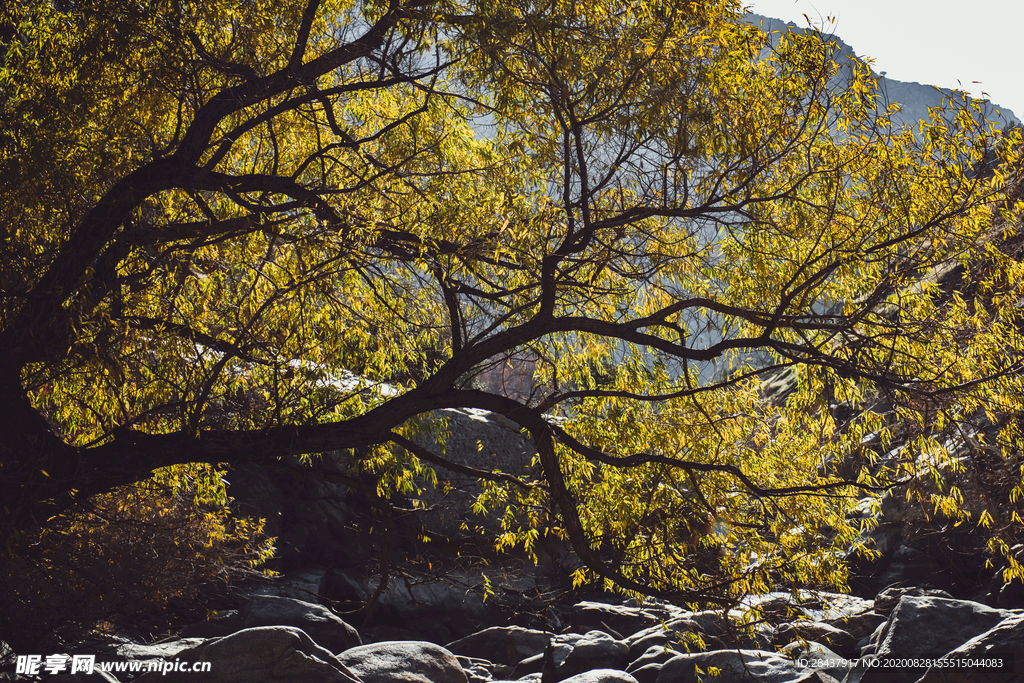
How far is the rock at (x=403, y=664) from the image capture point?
616 cm

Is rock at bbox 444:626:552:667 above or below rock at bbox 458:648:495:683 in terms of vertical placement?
above

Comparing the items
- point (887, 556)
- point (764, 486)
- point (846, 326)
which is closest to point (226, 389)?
point (764, 486)

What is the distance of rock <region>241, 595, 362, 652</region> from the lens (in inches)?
346

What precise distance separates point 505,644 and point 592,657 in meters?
1.66

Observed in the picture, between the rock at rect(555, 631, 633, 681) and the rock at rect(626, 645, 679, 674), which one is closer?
the rock at rect(626, 645, 679, 674)

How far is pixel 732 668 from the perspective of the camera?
7336 mm

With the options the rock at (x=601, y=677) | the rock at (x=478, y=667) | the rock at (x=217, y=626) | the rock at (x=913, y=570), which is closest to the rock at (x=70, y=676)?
the rock at (x=217, y=626)

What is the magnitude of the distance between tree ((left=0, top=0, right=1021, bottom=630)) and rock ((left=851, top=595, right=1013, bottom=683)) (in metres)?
2.52

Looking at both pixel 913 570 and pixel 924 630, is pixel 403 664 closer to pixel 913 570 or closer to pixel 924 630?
pixel 924 630

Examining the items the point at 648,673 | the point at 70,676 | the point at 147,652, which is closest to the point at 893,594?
the point at 648,673

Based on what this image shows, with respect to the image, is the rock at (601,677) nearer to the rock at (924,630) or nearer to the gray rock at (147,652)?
the rock at (924,630)

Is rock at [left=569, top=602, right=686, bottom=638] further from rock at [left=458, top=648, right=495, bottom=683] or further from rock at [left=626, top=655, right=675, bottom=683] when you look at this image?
rock at [left=626, top=655, right=675, bottom=683]

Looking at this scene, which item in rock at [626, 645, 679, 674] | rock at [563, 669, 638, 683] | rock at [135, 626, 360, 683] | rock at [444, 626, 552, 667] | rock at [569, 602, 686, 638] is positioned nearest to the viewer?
rock at [135, 626, 360, 683]

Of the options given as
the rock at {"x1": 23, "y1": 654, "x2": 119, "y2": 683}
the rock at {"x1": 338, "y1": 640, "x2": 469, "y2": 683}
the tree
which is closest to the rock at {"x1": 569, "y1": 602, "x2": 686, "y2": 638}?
the rock at {"x1": 338, "y1": 640, "x2": 469, "y2": 683}
